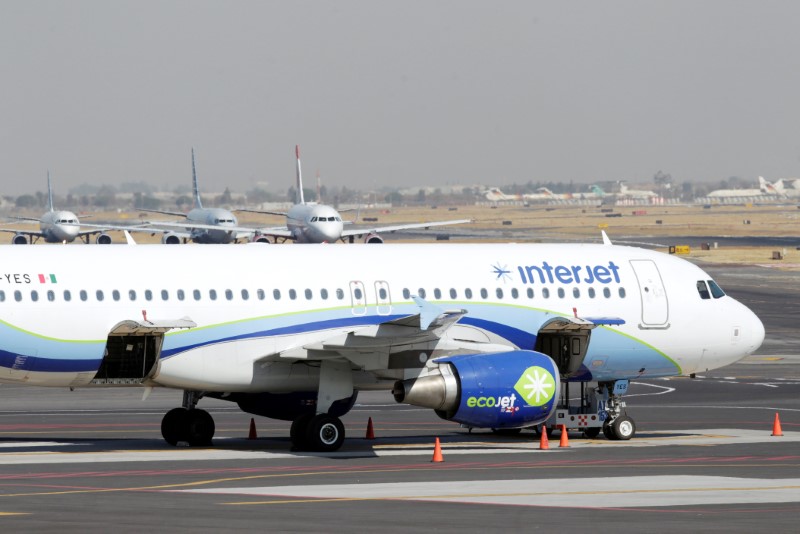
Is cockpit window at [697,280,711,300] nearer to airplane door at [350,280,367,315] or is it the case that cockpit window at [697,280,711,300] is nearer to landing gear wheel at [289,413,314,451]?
airplane door at [350,280,367,315]

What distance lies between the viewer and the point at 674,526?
1991 centimetres

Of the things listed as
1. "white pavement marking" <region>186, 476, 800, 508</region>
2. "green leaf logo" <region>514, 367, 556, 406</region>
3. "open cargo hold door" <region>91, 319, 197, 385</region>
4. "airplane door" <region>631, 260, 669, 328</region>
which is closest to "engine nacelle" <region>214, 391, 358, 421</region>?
"open cargo hold door" <region>91, 319, 197, 385</region>

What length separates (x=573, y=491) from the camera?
78.1ft

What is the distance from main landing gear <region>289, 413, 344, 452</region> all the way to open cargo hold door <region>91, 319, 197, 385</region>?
10.5 ft

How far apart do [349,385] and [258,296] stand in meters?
2.69

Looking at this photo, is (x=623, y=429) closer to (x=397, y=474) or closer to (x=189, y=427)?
(x=397, y=474)

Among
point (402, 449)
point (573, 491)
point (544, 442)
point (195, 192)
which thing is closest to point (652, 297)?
point (544, 442)

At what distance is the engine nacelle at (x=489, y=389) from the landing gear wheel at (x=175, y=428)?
494 centimetres

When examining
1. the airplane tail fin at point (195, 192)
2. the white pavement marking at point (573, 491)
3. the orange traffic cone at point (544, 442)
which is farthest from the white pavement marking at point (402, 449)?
the airplane tail fin at point (195, 192)

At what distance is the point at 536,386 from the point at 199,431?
7414 millimetres

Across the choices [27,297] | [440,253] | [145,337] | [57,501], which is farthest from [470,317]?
[57,501]

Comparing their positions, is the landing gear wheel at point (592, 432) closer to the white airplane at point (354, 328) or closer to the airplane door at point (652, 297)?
the white airplane at point (354, 328)

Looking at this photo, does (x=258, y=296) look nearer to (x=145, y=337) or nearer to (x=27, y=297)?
(x=145, y=337)

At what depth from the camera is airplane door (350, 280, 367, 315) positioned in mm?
30953
